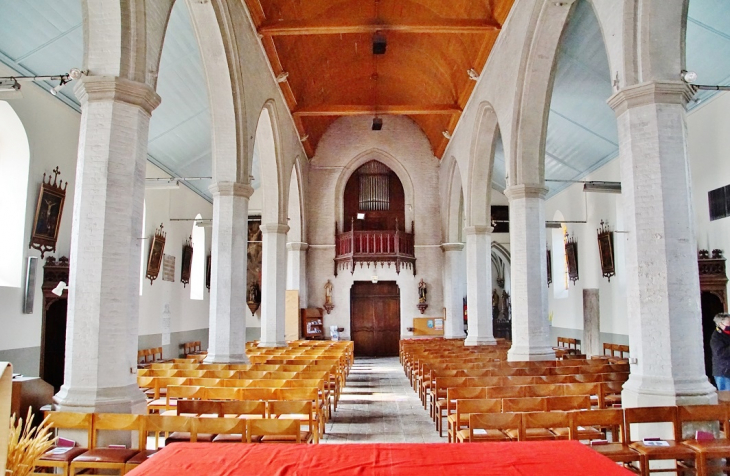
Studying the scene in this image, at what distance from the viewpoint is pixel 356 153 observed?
20.7 m

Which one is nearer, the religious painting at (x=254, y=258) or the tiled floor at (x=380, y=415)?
the tiled floor at (x=380, y=415)

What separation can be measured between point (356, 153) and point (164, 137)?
8.93 m

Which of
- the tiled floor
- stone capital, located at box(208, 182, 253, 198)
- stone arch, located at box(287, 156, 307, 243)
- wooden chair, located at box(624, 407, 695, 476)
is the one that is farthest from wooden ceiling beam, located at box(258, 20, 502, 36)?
wooden chair, located at box(624, 407, 695, 476)

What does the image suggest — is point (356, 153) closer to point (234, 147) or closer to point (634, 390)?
point (234, 147)

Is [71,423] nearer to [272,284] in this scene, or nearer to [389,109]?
[272,284]

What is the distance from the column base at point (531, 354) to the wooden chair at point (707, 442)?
16.1 ft

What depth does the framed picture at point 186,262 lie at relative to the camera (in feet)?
52.8

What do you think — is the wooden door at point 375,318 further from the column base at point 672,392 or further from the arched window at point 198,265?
the column base at point 672,392

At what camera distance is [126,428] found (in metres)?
4.34

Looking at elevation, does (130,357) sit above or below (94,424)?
above

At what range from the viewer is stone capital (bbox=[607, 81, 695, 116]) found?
5.48 meters

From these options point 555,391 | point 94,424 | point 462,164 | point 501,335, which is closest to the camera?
point 94,424

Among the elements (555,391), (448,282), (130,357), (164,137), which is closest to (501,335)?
(448,282)

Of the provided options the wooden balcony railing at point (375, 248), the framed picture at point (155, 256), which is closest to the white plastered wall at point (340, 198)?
the wooden balcony railing at point (375, 248)
